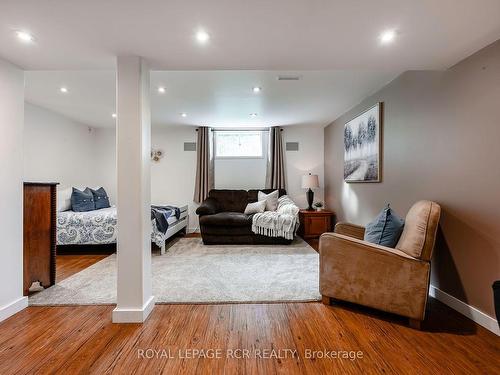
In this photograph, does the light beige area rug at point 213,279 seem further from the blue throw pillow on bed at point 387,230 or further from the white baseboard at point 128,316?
the blue throw pillow on bed at point 387,230

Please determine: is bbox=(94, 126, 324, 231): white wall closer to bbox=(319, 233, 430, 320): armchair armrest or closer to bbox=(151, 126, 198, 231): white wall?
bbox=(151, 126, 198, 231): white wall

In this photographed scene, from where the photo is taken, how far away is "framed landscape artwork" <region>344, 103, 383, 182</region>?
324 centimetres

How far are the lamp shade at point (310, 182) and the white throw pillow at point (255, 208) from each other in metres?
0.95

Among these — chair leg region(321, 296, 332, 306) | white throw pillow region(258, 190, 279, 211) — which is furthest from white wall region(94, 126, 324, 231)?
chair leg region(321, 296, 332, 306)

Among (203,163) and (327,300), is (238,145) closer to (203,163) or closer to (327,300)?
(203,163)

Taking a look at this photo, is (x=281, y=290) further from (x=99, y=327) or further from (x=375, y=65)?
(x=375, y=65)

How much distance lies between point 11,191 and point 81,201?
7.71 feet

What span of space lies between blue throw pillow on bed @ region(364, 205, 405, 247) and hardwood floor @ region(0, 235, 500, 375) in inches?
23.5

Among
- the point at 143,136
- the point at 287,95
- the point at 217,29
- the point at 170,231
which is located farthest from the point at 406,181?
the point at 170,231

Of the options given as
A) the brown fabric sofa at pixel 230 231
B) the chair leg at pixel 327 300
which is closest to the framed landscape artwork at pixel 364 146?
the brown fabric sofa at pixel 230 231

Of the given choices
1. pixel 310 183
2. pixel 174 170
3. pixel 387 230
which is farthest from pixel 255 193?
pixel 387 230

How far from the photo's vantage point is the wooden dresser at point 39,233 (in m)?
2.43

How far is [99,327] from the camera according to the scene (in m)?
1.91

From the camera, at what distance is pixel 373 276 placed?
1.98m
